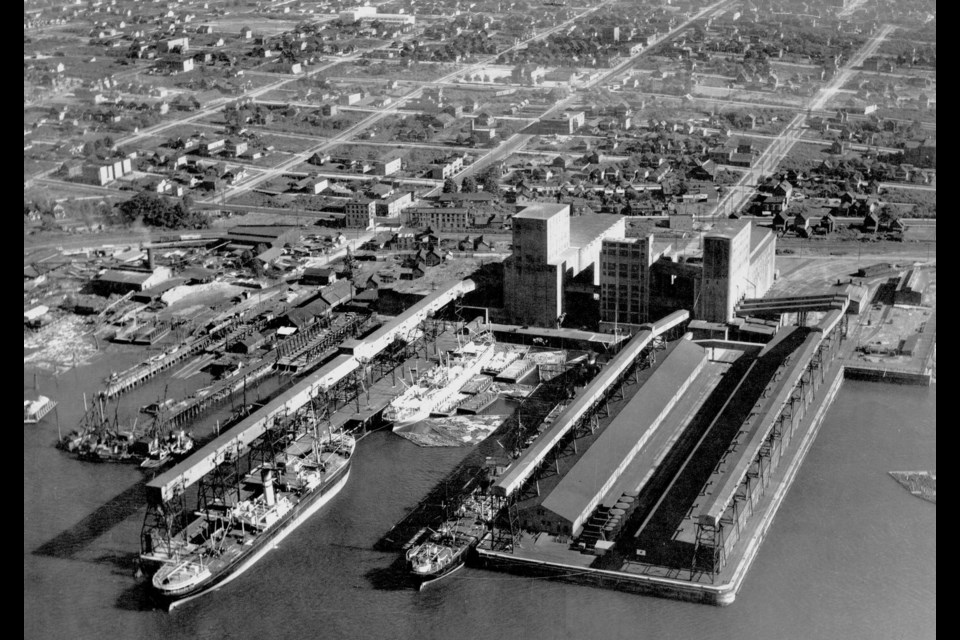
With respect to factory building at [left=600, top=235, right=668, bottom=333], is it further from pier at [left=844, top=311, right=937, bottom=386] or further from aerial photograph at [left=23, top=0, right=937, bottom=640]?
pier at [left=844, top=311, right=937, bottom=386]

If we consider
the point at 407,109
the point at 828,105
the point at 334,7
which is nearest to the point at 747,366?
the point at 828,105

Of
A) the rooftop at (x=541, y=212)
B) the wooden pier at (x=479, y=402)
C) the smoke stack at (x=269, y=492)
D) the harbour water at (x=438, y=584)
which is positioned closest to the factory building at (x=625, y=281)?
the rooftop at (x=541, y=212)

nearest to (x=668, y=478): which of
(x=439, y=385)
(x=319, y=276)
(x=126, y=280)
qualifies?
(x=439, y=385)

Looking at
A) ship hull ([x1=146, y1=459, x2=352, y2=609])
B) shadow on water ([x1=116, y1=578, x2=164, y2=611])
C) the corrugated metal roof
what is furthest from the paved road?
shadow on water ([x1=116, y1=578, x2=164, y2=611])

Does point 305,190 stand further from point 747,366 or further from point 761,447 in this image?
point 761,447

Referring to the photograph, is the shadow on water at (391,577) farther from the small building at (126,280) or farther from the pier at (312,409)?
the small building at (126,280)
